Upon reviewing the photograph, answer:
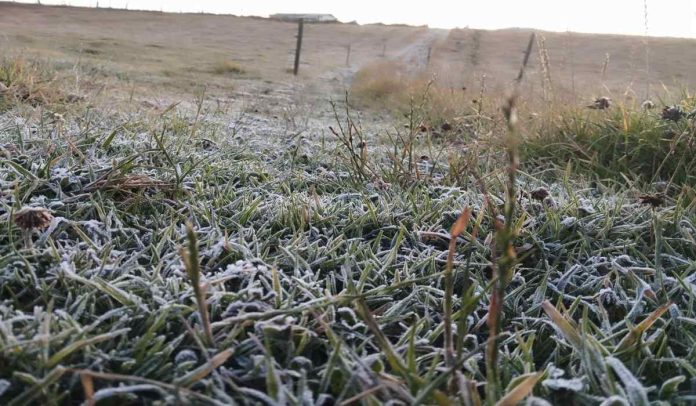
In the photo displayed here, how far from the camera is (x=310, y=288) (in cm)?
113

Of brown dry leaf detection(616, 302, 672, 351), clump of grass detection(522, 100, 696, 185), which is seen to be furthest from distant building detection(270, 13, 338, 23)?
brown dry leaf detection(616, 302, 672, 351)

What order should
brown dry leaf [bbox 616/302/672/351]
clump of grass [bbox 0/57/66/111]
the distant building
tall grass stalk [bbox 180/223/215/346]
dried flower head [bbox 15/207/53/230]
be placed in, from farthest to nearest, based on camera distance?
the distant building < clump of grass [bbox 0/57/66/111] < dried flower head [bbox 15/207/53/230] < brown dry leaf [bbox 616/302/672/351] < tall grass stalk [bbox 180/223/215/346]

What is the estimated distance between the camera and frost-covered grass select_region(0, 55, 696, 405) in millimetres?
804

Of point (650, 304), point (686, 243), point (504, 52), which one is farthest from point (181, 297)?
point (504, 52)

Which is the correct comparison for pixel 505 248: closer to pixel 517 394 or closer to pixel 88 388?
pixel 517 394

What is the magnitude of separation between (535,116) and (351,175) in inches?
70.0

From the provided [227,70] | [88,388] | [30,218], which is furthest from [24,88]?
[227,70]

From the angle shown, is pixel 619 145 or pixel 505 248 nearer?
pixel 505 248

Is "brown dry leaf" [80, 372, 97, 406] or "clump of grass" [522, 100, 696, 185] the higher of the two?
"clump of grass" [522, 100, 696, 185]

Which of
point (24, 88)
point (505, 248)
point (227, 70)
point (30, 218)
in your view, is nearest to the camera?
point (505, 248)

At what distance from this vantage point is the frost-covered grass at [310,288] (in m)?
0.80

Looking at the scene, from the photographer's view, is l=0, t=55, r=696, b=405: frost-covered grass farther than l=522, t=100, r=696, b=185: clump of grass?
No

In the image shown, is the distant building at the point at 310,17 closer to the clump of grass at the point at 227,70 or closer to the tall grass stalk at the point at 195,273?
the clump of grass at the point at 227,70

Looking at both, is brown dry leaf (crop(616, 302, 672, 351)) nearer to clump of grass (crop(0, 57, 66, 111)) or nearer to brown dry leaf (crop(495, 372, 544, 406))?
brown dry leaf (crop(495, 372, 544, 406))
